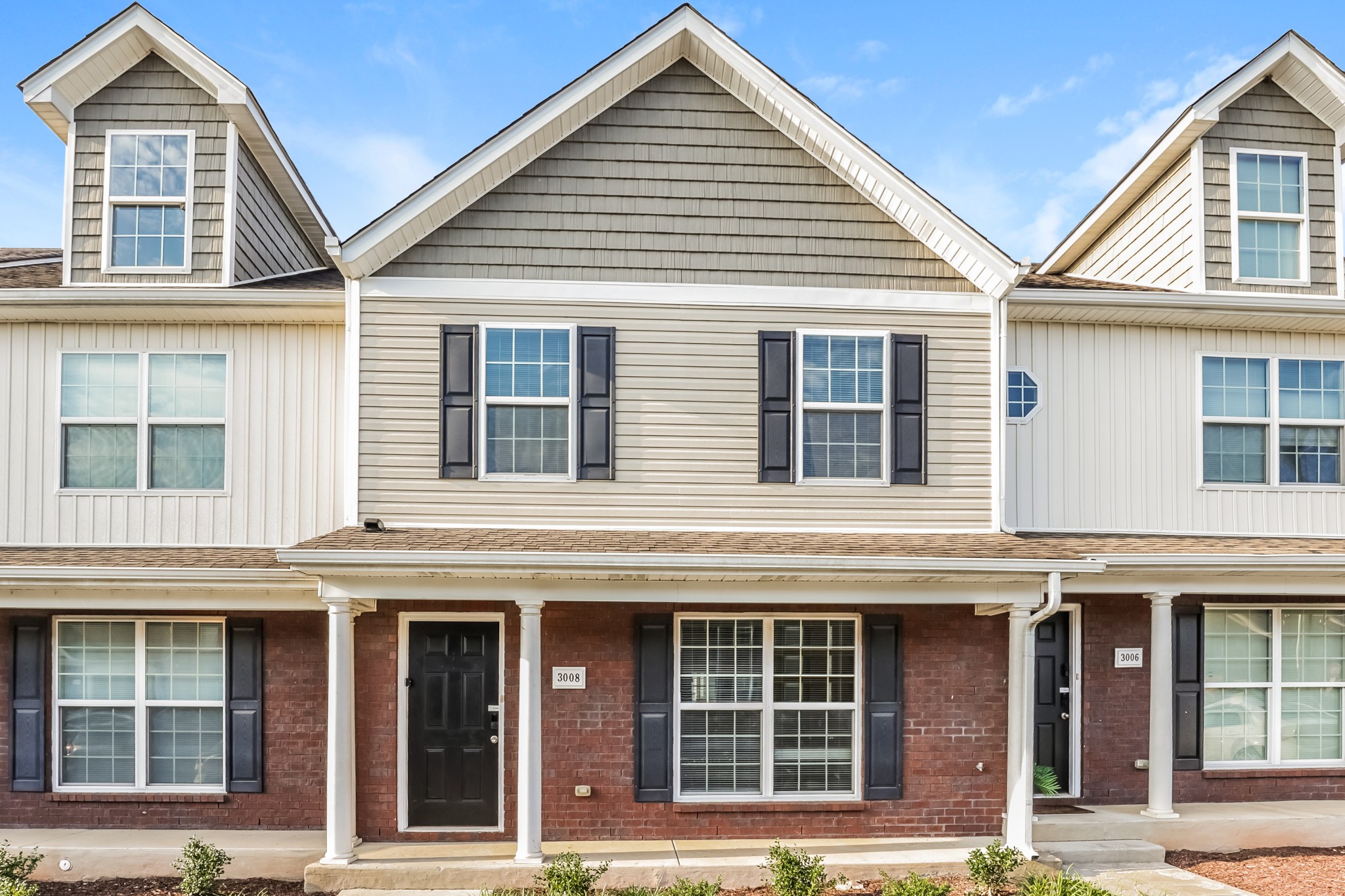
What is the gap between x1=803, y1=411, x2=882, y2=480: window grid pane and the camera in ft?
29.3

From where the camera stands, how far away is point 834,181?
9102mm

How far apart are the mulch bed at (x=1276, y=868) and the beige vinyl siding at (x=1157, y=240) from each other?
546 cm

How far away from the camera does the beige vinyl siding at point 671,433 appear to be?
8.68 m

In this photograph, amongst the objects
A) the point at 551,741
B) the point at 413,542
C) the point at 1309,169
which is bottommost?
the point at 551,741

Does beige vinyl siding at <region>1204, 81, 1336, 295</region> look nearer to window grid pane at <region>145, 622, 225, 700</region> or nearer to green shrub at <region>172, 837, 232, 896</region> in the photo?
window grid pane at <region>145, 622, 225, 700</region>

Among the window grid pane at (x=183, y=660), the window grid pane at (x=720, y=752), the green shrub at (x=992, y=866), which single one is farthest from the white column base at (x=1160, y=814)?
the window grid pane at (x=183, y=660)

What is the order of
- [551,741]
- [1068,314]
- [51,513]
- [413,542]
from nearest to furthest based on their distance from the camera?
[413,542], [551,741], [51,513], [1068,314]

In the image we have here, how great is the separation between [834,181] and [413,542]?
16.6ft

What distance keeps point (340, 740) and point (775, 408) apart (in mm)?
4698

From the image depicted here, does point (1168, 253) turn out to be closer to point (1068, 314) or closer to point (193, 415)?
point (1068, 314)

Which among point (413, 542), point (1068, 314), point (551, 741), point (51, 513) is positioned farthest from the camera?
point (1068, 314)

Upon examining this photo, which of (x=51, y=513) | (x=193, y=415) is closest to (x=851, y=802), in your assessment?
(x=193, y=415)

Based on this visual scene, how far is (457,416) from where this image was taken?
8.67 m

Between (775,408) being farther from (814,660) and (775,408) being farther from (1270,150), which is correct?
(1270,150)
